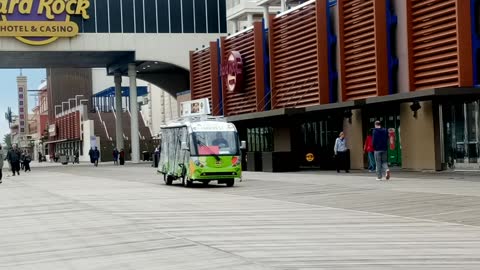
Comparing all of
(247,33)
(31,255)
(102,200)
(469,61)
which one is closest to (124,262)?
(31,255)

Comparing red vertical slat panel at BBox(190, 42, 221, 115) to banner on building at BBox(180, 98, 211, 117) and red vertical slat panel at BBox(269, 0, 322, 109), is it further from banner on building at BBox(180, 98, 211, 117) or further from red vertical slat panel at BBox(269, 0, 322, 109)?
red vertical slat panel at BBox(269, 0, 322, 109)

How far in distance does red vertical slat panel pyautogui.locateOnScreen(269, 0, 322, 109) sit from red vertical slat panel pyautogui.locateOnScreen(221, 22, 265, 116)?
1589 mm

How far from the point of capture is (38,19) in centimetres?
A: 6291

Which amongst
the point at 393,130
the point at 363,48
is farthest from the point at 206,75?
the point at 393,130

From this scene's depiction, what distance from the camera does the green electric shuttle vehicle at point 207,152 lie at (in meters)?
25.0

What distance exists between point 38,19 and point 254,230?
54.6 metres

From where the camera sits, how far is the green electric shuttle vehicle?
25.0 metres

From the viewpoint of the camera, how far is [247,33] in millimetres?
48312

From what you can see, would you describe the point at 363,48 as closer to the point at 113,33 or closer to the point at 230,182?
the point at 230,182

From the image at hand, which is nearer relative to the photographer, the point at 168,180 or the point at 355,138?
the point at 168,180

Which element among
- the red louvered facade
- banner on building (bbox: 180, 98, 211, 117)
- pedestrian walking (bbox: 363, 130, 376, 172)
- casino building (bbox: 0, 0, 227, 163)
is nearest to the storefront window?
the red louvered facade

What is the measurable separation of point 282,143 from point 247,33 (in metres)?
Answer: 9.17

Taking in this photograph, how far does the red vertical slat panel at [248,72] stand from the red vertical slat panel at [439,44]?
53.7 feet

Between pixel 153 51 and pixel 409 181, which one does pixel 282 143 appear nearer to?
pixel 409 181
